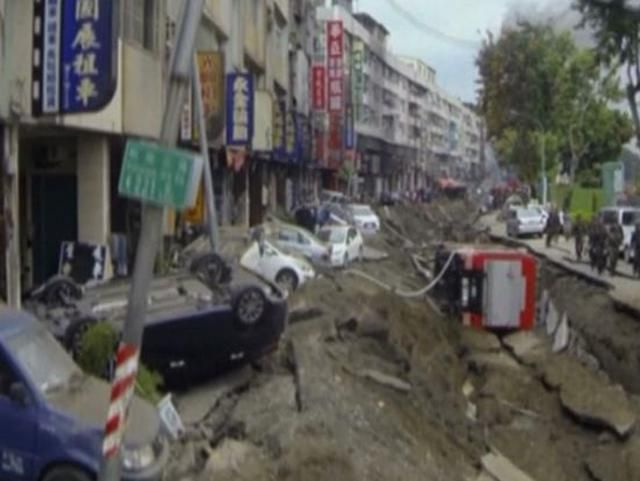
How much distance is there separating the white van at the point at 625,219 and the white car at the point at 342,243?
8.11m

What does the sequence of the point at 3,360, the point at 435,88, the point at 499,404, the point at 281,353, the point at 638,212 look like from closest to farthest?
the point at 3,360
the point at 281,353
the point at 499,404
the point at 638,212
the point at 435,88

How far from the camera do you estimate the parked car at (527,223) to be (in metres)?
68.1

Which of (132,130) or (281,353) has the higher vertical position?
(132,130)

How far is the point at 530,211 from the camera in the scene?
7000 cm

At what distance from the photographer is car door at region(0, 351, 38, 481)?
11.0m

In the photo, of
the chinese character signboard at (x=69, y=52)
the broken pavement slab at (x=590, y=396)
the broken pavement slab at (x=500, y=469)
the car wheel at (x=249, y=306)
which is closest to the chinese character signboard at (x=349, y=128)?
the broken pavement slab at (x=590, y=396)

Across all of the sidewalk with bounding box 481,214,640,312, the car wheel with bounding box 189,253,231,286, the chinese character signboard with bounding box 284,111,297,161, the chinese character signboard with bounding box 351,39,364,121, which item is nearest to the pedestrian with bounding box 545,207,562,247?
the sidewalk with bounding box 481,214,640,312

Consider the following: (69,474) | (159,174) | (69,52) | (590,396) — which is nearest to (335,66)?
(590,396)

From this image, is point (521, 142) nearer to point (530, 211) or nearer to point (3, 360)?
point (530, 211)

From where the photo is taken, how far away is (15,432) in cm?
1100

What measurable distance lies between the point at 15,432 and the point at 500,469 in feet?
28.9

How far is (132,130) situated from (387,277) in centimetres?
1557

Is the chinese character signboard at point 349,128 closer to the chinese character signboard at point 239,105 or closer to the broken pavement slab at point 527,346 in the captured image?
the chinese character signboard at point 239,105

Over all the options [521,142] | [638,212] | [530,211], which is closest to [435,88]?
[521,142]
